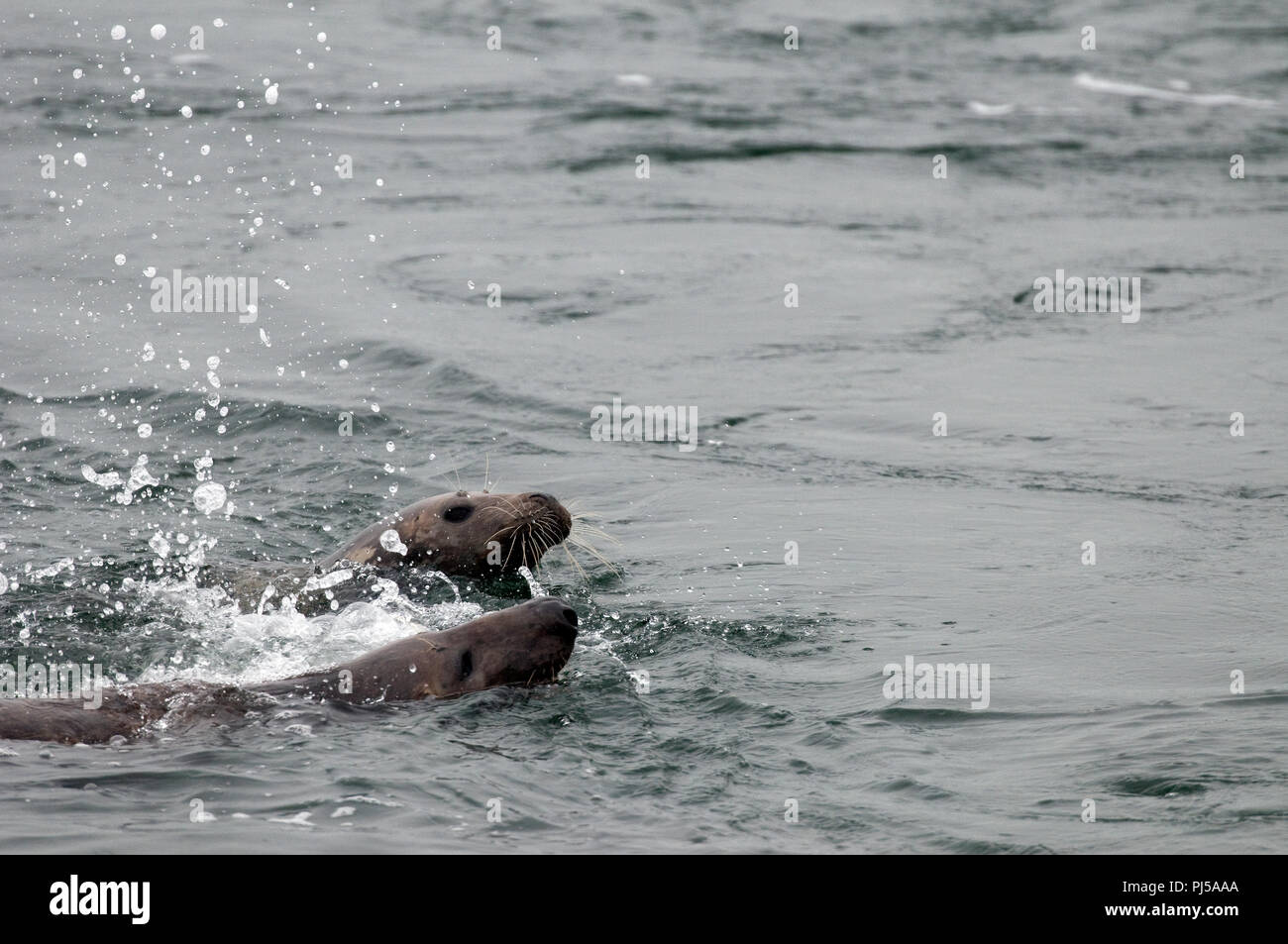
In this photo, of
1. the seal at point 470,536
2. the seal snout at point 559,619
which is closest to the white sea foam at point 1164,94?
the seal at point 470,536

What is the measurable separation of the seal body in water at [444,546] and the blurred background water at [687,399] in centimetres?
29

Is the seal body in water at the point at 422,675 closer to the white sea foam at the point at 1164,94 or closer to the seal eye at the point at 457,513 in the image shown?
the seal eye at the point at 457,513

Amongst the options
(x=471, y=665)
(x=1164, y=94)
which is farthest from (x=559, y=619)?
(x=1164, y=94)

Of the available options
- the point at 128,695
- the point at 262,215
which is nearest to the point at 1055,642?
the point at 128,695

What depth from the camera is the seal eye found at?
31.5ft

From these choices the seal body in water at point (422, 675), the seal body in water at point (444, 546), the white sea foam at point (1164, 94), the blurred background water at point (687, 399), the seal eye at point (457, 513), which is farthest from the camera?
the white sea foam at point (1164, 94)

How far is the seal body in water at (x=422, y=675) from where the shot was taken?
720 centimetres

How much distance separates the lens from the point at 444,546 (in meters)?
9.53

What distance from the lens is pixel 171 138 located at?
23188 millimetres

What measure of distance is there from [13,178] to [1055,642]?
52.0 ft

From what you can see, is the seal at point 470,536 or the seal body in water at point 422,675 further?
the seal at point 470,536

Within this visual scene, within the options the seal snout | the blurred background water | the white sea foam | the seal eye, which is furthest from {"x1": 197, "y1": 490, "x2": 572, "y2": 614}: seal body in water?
the white sea foam

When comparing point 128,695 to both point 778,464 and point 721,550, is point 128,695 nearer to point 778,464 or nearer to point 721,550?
point 721,550

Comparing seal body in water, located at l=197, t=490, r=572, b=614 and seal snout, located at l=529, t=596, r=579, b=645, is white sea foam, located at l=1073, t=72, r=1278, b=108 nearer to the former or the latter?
seal body in water, located at l=197, t=490, r=572, b=614
